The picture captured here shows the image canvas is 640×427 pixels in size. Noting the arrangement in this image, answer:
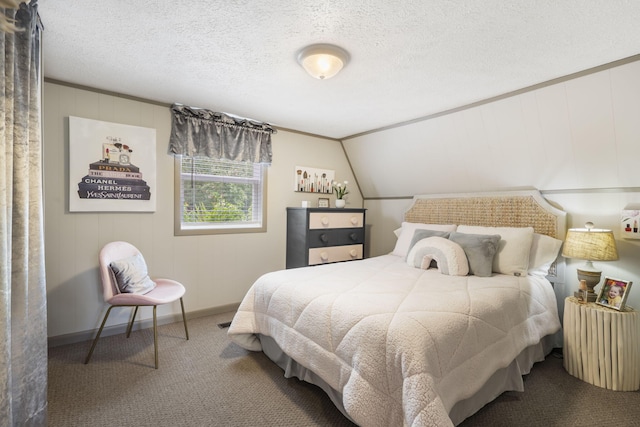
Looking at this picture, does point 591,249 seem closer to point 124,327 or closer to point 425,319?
point 425,319

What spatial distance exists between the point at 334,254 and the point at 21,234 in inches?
113

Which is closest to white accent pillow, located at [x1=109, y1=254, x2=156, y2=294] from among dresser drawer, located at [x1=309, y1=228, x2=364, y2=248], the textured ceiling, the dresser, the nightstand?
the textured ceiling

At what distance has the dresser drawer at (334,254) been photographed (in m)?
3.56

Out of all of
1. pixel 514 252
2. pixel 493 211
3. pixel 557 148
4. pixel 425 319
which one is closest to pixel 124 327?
pixel 425 319

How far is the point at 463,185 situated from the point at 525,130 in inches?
35.4

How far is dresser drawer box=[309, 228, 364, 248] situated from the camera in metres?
3.55

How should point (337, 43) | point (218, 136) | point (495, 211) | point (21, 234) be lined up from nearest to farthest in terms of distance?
point (21, 234)
point (337, 43)
point (495, 211)
point (218, 136)

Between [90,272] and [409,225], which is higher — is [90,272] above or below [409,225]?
below

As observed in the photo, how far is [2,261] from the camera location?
1.11 m

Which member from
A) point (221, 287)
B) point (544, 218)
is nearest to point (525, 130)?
point (544, 218)

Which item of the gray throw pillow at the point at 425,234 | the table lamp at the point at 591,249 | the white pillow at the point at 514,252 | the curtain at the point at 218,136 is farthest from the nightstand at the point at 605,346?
the curtain at the point at 218,136

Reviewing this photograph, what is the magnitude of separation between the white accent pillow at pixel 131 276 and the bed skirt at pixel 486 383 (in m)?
1.05

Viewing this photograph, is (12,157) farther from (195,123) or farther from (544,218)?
(544,218)

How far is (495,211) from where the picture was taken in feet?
10.1
